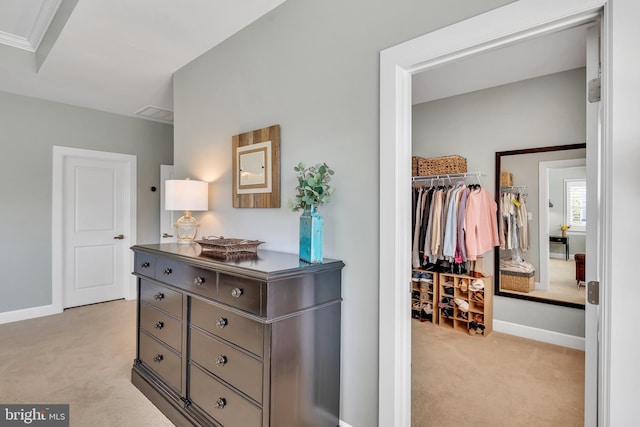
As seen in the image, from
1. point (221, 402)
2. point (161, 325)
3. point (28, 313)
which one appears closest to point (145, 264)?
point (161, 325)

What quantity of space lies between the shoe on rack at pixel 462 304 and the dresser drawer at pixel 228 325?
260cm

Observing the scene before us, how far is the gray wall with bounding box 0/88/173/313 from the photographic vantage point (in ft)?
12.4

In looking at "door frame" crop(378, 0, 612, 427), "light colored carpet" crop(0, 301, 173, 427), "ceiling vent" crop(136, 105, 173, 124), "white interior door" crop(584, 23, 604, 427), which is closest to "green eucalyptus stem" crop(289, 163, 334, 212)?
"door frame" crop(378, 0, 612, 427)

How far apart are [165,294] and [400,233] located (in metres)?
1.56

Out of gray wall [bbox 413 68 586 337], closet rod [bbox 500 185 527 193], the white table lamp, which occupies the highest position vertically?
gray wall [bbox 413 68 586 337]

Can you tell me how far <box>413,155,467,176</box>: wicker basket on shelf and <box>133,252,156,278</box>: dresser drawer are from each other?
2.85m

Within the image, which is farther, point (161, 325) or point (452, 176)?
point (452, 176)

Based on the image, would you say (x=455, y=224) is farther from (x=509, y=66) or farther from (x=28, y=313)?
(x=28, y=313)

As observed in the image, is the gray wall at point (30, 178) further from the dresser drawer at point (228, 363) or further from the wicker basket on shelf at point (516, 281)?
the wicker basket on shelf at point (516, 281)

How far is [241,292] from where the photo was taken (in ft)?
5.19

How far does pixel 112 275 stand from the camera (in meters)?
4.63

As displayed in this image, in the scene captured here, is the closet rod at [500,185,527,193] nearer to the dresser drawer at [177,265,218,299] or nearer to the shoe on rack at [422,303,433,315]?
the shoe on rack at [422,303,433,315]

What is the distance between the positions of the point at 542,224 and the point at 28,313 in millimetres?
5687

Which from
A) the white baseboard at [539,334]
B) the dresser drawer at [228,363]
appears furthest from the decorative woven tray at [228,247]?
the white baseboard at [539,334]
